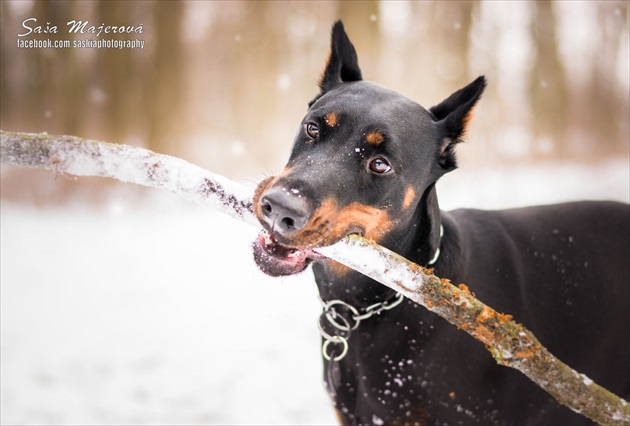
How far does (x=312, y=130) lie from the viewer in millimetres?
2609

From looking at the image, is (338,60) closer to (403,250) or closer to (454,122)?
(454,122)

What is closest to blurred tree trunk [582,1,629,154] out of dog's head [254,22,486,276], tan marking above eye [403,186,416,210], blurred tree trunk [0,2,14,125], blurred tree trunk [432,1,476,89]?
blurred tree trunk [432,1,476,89]

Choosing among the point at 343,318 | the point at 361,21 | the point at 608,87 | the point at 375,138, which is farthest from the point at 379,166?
the point at 608,87

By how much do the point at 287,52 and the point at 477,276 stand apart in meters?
10.9

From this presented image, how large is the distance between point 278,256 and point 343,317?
1.93 ft

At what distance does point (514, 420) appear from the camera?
109 inches

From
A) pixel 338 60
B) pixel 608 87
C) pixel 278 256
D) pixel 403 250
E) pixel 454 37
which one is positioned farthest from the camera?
pixel 608 87

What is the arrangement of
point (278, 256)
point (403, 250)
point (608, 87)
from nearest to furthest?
1. point (278, 256)
2. point (403, 250)
3. point (608, 87)

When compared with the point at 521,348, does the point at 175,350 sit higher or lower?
lower

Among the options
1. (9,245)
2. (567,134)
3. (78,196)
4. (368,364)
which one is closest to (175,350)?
(368,364)

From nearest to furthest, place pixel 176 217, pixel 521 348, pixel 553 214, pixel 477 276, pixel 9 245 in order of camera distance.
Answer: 1. pixel 521 348
2. pixel 477 276
3. pixel 553 214
4. pixel 9 245
5. pixel 176 217

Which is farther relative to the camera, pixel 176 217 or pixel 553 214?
pixel 176 217

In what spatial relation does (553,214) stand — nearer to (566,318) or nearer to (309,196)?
(566,318)

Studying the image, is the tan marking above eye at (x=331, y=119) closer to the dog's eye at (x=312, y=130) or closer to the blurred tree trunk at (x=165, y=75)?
the dog's eye at (x=312, y=130)
